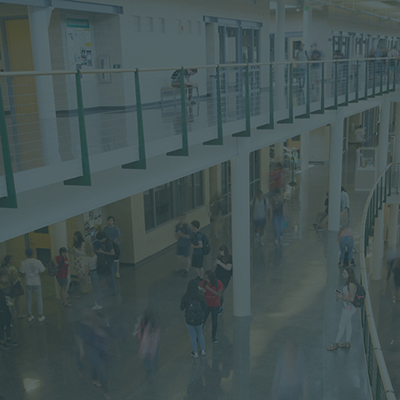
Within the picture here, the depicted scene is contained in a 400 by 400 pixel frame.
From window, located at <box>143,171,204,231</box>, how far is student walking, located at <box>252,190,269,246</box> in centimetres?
201

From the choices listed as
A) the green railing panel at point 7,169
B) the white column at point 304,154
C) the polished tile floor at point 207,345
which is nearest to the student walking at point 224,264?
the polished tile floor at point 207,345

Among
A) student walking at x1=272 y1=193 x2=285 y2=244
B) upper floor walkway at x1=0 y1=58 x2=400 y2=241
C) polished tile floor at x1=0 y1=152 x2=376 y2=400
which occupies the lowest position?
polished tile floor at x1=0 y1=152 x2=376 y2=400

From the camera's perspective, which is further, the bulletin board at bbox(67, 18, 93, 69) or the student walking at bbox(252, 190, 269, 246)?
the student walking at bbox(252, 190, 269, 246)

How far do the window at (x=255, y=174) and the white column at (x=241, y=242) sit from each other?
381 inches

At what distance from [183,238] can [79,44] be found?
176 inches

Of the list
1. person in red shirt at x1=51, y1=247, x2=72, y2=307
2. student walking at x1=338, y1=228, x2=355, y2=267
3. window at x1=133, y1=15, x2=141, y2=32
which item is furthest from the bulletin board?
student walking at x1=338, y1=228, x2=355, y2=267

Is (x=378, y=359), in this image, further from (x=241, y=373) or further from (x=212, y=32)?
(x=212, y=32)

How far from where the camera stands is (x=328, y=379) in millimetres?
7539

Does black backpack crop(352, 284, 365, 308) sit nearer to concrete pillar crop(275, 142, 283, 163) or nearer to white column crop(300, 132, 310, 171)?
concrete pillar crop(275, 142, 283, 163)

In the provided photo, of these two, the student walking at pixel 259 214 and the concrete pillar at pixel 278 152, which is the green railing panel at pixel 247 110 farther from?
the concrete pillar at pixel 278 152

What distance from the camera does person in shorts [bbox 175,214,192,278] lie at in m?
11.4

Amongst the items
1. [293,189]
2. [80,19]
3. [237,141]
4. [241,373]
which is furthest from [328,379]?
[293,189]

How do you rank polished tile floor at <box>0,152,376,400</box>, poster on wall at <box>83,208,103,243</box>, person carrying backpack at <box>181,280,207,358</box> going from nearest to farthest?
polished tile floor at <box>0,152,376,400</box>
person carrying backpack at <box>181,280,207,358</box>
poster on wall at <box>83,208,103,243</box>

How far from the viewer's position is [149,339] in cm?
876
